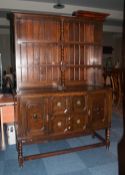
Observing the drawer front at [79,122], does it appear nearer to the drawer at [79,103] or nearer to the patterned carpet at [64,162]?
the drawer at [79,103]

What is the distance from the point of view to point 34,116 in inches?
85.4

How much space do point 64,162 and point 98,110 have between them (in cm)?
79

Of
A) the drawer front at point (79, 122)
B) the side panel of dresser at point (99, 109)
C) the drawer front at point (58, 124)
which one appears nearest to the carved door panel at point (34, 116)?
the drawer front at point (58, 124)

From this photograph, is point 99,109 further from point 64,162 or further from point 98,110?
point 64,162

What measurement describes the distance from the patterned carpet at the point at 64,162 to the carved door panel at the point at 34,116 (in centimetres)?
40

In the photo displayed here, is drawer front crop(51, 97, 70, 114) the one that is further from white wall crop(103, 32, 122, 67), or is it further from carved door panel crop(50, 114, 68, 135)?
white wall crop(103, 32, 122, 67)

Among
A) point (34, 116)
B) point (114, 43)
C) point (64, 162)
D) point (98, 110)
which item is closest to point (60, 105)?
point (34, 116)

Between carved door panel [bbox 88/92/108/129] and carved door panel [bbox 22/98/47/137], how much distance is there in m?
0.64

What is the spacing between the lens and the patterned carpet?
2092 millimetres

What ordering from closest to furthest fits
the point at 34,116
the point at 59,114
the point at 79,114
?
1. the point at 34,116
2. the point at 59,114
3. the point at 79,114

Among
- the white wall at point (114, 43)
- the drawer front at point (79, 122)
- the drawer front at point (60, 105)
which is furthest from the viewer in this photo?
the white wall at point (114, 43)

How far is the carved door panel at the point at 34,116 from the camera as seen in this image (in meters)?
2.12

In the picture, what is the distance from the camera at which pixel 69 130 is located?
2.35 m

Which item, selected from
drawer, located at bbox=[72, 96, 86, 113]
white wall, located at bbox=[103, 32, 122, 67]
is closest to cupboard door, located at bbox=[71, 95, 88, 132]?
drawer, located at bbox=[72, 96, 86, 113]
